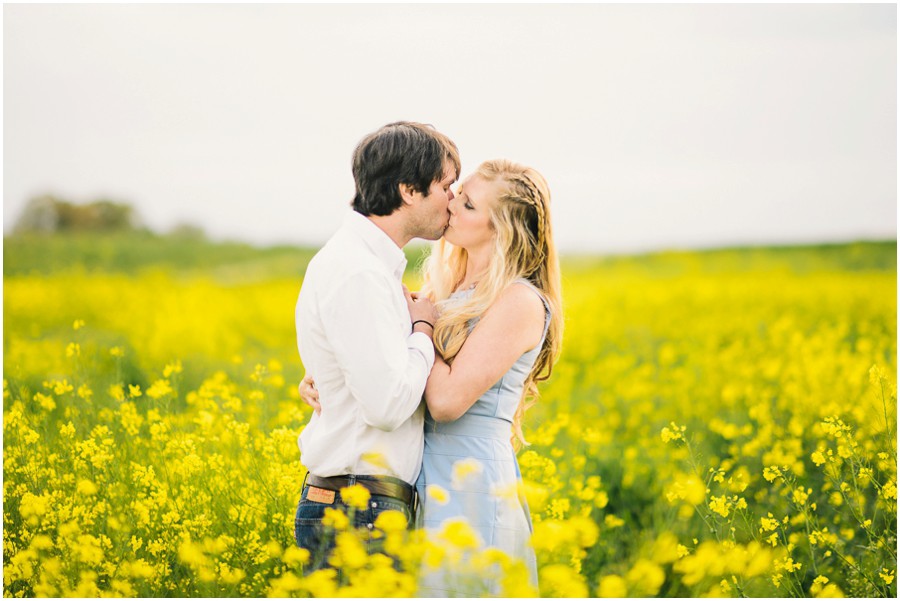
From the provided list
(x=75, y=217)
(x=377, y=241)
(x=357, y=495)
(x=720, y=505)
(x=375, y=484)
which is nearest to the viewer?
(x=357, y=495)

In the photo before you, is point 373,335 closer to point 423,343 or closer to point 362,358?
point 362,358

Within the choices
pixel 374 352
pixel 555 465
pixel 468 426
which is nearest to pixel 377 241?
pixel 374 352

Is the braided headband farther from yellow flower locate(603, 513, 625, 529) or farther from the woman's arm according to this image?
yellow flower locate(603, 513, 625, 529)

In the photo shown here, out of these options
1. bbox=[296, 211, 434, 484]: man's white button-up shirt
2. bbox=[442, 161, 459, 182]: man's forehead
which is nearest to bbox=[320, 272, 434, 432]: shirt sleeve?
bbox=[296, 211, 434, 484]: man's white button-up shirt

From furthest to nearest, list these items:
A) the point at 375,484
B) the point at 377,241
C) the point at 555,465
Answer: the point at 555,465, the point at 377,241, the point at 375,484

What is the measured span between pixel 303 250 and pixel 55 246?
825cm

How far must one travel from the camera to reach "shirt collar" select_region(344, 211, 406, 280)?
3123mm

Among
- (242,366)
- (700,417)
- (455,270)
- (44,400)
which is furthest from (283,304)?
(455,270)

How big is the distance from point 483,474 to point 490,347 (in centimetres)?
49

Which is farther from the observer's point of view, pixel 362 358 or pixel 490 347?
pixel 490 347

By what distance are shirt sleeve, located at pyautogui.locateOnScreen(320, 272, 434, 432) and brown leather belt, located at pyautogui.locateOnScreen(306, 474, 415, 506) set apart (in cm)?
22

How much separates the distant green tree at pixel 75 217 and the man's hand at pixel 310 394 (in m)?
19.1

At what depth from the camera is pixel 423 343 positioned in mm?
2990

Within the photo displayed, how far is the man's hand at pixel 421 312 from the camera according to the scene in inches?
122
